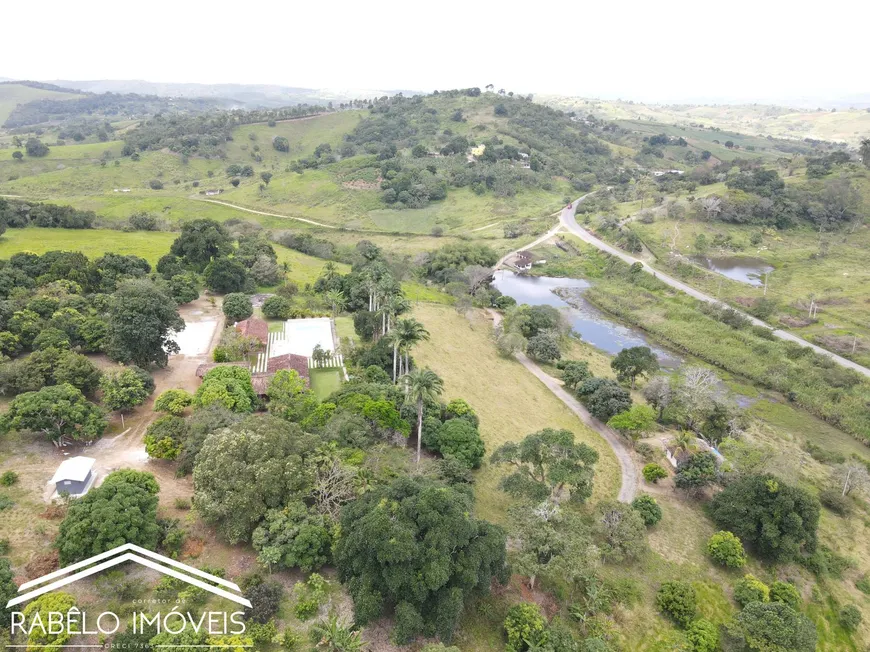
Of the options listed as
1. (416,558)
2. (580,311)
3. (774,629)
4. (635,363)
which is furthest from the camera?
(580,311)

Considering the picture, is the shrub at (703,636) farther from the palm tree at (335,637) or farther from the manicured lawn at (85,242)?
the manicured lawn at (85,242)

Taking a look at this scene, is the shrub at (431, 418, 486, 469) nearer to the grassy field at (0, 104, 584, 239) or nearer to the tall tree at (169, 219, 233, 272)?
the tall tree at (169, 219, 233, 272)

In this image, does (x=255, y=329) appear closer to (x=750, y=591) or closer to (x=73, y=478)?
(x=73, y=478)

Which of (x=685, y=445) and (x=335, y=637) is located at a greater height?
(x=335, y=637)

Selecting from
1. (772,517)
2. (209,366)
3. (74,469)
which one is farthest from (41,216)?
(772,517)

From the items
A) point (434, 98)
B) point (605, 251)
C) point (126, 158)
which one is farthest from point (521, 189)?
point (126, 158)

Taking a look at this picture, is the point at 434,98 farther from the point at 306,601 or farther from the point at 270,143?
the point at 306,601
